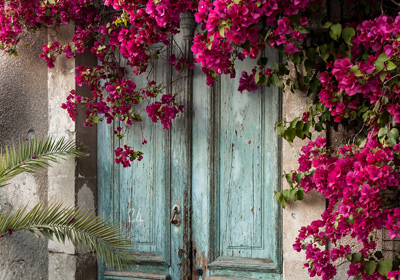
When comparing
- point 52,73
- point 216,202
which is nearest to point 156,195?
point 216,202

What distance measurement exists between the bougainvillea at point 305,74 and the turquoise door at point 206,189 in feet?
0.46

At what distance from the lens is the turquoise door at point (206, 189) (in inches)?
138

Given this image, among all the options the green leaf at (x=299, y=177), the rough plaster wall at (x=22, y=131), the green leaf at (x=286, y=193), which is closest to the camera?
the green leaf at (x=299, y=177)

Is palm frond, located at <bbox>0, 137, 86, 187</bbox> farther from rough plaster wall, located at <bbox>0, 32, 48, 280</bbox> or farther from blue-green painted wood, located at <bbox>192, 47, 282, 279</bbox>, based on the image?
blue-green painted wood, located at <bbox>192, 47, 282, 279</bbox>

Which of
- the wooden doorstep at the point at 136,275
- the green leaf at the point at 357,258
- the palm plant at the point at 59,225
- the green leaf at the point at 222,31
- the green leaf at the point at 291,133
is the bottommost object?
the wooden doorstep at the point at 136,275

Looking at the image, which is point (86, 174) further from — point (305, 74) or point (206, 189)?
point (305, 74)

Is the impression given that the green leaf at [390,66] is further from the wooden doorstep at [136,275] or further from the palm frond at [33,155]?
the palm frond at [33,155]

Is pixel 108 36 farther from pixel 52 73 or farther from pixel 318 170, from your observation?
pixel 318 170

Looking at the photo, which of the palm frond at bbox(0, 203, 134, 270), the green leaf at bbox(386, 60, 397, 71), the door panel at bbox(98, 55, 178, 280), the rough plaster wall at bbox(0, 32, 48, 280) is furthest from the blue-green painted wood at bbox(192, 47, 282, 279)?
the rough plaster wall at bbox(0, 32, 48, 280)

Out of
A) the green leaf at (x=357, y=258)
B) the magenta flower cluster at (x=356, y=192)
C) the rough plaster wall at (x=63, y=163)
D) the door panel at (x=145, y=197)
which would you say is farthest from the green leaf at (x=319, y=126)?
the rough plaster wall at (x=63, y=163)

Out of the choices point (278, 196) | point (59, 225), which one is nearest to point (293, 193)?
point (278, 196)

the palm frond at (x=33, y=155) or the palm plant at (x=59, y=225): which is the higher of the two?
the palm frond at (x=33, y=155)

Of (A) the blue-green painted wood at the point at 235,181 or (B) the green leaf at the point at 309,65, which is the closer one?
(B) the green leaf at the point at 309,65

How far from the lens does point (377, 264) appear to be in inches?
107
